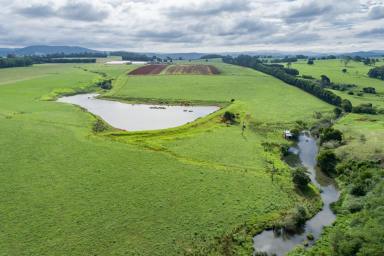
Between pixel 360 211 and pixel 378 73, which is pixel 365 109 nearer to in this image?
pixel 360 211

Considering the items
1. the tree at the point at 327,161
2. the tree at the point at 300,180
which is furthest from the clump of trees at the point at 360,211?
→ the tree at the point at 300,180

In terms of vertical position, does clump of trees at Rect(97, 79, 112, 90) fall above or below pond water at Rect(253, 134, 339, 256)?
above

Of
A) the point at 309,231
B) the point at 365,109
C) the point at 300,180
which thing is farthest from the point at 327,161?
the point at 365,109

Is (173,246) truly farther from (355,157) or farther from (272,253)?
(355,157)

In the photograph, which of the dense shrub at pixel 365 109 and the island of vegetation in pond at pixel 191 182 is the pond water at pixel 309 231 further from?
the dense shrub at pixel 365 109

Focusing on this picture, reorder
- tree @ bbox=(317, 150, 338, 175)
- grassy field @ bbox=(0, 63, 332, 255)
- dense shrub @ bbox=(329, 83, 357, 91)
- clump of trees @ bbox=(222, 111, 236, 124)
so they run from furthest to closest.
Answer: dense shrub @ bbox=(329, 83, 357, 91), clump of trees @ bbox=(222, 111, 236, 124), tree @ bbox=(317, 150, 338, 175), grassy field @ bbox=(0, 63, 332, 255)

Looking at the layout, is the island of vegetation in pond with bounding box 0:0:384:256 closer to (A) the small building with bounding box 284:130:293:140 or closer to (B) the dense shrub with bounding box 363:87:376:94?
A: (A) the small building with bounding box 284:130:293:140

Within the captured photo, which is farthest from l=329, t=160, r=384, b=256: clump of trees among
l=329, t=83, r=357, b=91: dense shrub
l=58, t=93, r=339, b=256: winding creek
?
l=329, t=83, r=357, b=91: dense shrub
